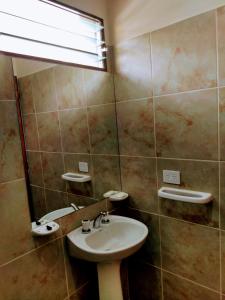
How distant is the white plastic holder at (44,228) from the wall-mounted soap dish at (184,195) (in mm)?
677

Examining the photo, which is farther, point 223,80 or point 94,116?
point 94,116

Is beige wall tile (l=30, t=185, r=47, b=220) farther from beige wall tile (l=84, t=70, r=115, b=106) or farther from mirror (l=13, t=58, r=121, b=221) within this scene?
beige wall tile (l=84, t=70, r=115, b=106)

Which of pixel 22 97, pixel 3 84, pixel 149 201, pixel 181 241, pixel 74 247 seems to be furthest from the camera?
pixel 149 201

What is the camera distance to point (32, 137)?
51.6 inches

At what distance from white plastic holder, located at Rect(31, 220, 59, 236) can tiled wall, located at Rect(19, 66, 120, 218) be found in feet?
0.18

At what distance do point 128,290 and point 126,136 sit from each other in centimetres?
127

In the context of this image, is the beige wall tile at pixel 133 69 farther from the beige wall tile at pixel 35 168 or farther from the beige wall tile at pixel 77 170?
the beige wall tile at pixel 35 168

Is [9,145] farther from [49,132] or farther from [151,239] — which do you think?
[151,239]

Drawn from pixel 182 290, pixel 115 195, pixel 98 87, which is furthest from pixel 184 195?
pixel 98 87

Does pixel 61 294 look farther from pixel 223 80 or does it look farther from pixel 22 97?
pixel 223 80

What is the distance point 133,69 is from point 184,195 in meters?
0.91

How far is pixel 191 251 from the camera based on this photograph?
150 cm

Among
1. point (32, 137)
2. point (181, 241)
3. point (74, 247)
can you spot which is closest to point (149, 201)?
point (181, 241)

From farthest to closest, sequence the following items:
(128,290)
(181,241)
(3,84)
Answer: (128,290) < (181,241) < (3,84)
